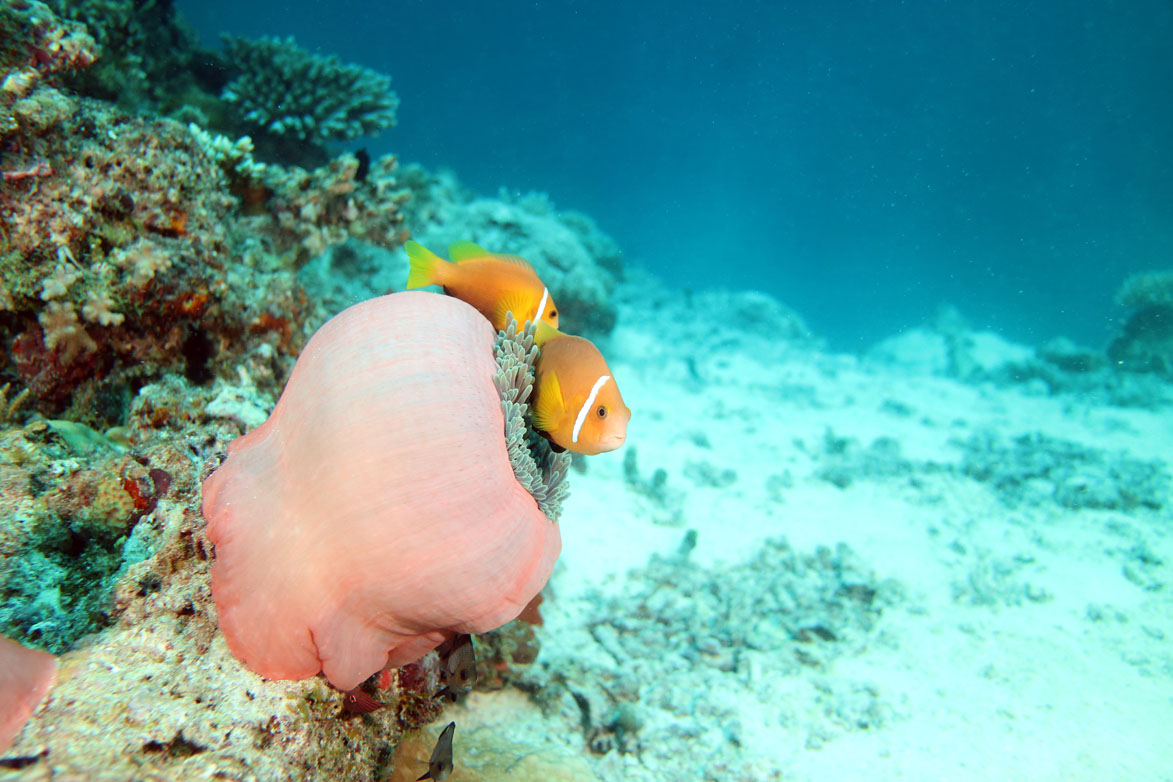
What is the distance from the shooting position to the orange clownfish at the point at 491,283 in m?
2.11

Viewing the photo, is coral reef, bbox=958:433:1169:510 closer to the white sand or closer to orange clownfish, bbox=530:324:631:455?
the white sand

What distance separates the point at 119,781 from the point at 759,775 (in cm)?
271

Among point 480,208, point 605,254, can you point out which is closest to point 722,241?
point 605,254

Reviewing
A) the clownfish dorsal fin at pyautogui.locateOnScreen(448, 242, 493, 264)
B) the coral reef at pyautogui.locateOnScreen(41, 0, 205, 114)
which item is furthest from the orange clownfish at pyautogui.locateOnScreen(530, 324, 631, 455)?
the coral reef at pyautogui.locateOnScreen(41, 0, 205, 114)

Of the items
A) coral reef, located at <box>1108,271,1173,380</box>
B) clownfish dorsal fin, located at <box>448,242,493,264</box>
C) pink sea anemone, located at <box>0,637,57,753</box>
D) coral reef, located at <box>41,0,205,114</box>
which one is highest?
coral reef, located at <box>1108,271,1173,380</box>

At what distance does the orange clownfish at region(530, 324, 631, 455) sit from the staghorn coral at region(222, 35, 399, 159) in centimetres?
592

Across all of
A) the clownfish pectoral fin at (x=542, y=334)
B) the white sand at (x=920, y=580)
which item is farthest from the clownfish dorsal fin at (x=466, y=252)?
the white sand at (x=920, y=580)

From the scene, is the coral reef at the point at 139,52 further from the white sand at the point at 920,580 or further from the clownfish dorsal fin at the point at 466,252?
the white sand at the point at 920,580

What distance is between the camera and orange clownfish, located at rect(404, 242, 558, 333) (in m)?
2.11

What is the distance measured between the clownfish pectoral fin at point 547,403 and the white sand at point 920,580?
1946 mm

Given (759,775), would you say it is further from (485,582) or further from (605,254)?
(605,254)

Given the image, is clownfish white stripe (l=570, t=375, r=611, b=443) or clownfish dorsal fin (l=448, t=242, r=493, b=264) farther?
clownfish dorsal fin (l=448, t=242, r=493, b=264)

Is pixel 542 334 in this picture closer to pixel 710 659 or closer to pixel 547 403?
pixel 547 403

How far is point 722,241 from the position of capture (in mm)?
33688
